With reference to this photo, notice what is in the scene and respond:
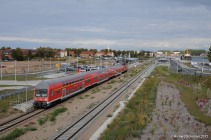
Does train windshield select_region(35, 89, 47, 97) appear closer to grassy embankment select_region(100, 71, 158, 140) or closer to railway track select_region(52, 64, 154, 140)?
railway track select_region(52, 64, 154, 140)

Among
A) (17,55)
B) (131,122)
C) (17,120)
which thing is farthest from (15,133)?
(17,55)

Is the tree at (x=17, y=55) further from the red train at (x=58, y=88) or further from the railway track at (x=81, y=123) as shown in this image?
the railway track at (x=81, y=123)

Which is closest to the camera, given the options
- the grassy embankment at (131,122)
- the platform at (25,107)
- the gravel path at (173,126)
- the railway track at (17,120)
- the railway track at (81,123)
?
the grassy embankment at (131,122)

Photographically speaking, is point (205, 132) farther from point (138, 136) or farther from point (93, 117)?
point (93, 117)

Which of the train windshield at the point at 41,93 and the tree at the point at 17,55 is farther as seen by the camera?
the tree at the point at 17,55

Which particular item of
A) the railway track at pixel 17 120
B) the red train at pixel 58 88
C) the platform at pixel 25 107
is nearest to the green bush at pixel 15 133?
the railway track at pixel 17 120

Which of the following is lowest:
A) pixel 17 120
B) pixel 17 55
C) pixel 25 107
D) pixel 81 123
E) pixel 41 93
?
pixel 17 120

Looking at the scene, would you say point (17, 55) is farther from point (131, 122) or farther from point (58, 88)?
point (131, 122)

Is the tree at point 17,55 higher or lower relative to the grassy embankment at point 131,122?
higher

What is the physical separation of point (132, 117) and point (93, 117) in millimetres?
4208

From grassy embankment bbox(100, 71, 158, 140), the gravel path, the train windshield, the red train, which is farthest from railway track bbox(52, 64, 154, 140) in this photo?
the train windshield

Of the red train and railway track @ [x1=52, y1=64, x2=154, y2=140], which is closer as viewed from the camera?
railway track @ [x1=52, y1=64, x2=154, y2=140]

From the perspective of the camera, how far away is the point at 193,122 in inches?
1032

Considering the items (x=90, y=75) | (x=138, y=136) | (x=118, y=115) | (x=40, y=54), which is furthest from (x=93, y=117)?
(x=40, y=54)
